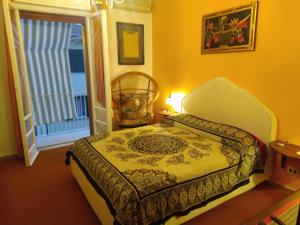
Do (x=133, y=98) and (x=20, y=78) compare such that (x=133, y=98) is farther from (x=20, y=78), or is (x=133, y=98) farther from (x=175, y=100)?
(x=20, y=78)

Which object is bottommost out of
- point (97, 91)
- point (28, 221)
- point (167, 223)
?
point (28, 221)

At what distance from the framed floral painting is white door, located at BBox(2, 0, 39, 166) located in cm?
252

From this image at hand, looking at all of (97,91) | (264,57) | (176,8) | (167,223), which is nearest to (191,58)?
(176,8)

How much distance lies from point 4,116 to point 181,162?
2.81 meters

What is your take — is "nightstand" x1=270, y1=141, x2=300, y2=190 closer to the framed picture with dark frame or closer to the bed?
the bed

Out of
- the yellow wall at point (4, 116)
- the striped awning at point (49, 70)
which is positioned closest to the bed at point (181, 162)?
the yellow wall at point (4, 116)

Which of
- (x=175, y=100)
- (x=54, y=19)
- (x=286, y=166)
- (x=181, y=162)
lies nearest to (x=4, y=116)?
(x=54, y=19)

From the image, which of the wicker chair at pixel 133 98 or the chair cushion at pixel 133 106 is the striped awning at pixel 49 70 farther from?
the chair cushion at pixel 133 106

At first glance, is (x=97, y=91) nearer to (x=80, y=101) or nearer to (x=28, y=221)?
(x=80, y=101)

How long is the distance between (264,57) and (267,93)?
0.40 metres

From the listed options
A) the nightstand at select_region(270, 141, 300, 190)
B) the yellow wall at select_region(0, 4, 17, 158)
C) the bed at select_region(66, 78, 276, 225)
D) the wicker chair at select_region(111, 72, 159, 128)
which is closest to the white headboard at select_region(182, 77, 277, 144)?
the bed at select_region(66, 78, 276, 225)

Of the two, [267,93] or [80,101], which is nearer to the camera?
[267,93]

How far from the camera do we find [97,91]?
12.6ft

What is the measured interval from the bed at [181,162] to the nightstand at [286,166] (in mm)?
96
